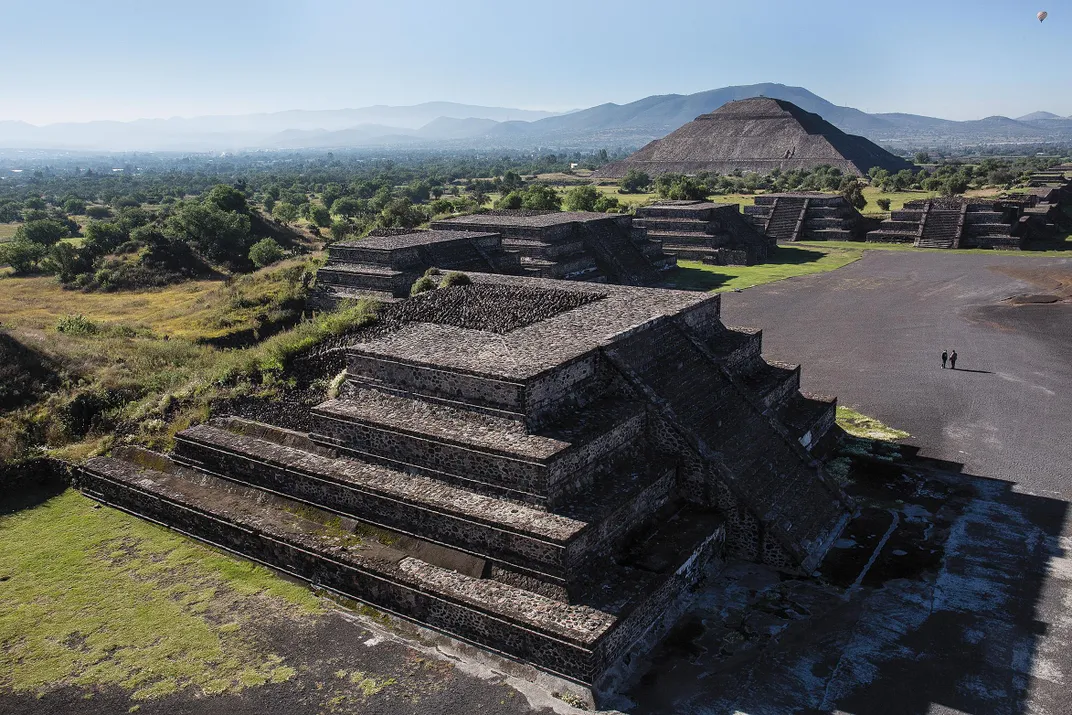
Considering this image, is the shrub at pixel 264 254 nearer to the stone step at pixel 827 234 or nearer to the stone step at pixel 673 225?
the stone step at pixel 673 225

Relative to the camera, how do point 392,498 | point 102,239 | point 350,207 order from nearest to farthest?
point 392,498 → point 102,239 → point 350,207

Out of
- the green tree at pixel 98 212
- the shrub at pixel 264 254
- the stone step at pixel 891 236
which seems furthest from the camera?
the green tree at pixel 98 212

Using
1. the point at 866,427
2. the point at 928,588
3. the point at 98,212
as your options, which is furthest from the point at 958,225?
the point at 98,212

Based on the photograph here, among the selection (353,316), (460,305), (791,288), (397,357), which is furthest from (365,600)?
(791,288)

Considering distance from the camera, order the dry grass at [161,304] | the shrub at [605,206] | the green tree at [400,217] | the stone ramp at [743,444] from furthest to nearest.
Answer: the shrub at [605,206] < the green tree at [400,217] < the dry grass at [161,304] < the stone ramp at [743,444]

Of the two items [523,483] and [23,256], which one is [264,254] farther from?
[523,483]

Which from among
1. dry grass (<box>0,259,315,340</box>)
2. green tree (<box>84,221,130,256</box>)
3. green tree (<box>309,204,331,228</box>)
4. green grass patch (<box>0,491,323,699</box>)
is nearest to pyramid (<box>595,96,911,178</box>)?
green tree (<box>309,204,331,228</box>)

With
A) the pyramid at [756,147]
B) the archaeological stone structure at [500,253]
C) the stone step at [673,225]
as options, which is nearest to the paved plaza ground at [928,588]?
the archaeological stone structure at [500,253]
